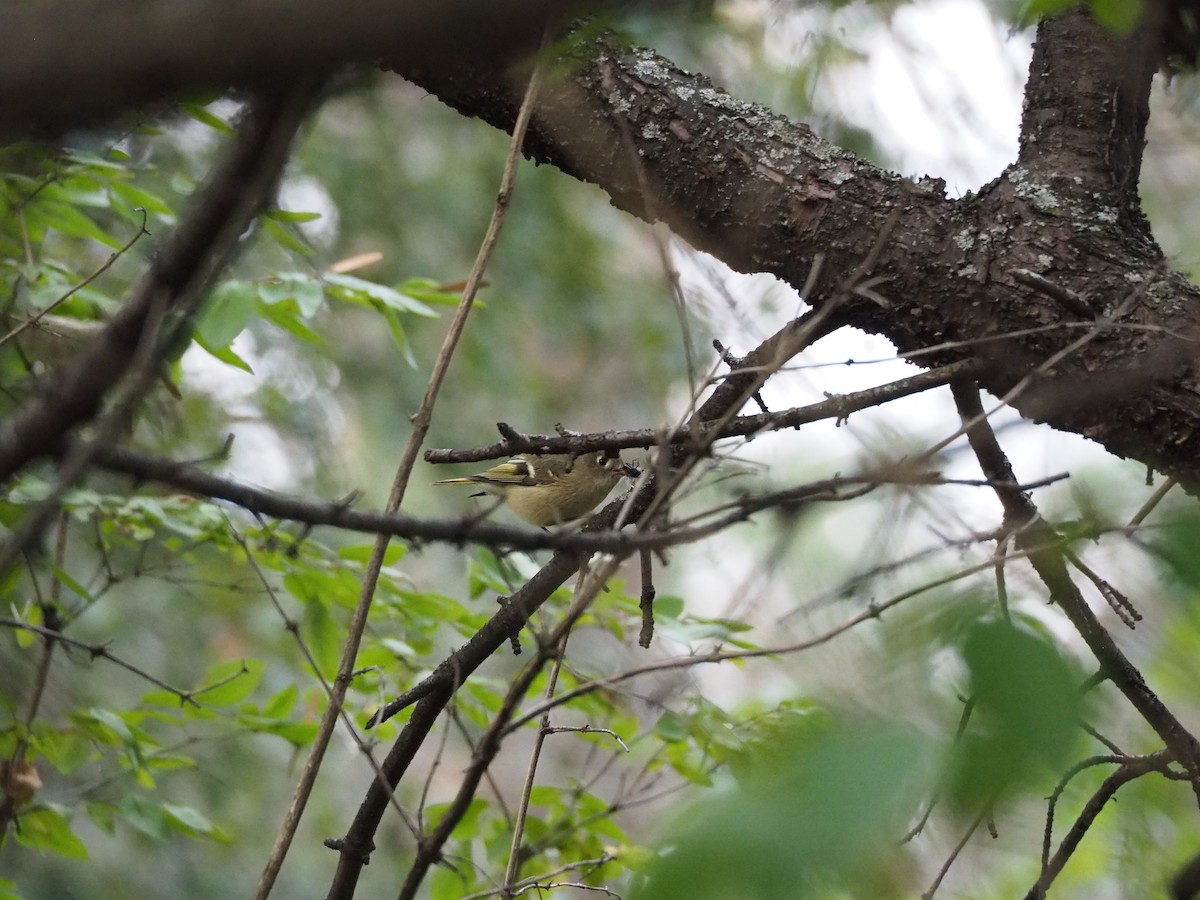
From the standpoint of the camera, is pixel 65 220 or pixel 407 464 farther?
pixel 65 220

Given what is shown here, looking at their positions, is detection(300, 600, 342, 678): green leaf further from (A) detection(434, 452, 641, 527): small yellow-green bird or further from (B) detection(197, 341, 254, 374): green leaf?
(A) detection(434, 452, 641, 527): small yellow-green bird

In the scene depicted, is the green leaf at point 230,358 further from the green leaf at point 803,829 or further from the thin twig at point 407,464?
the green leaf at point 803,829

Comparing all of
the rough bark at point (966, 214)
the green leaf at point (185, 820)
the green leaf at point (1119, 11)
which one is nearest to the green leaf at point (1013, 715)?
the green leaf at point (1119, 11)

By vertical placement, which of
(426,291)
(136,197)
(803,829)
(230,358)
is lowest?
(803,829)

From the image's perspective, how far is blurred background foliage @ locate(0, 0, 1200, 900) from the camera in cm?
57

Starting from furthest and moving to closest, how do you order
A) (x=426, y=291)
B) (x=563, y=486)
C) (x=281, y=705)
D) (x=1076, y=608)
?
(x=563, y=486) → (x=426, y=291) → (x=281, y=705) → (x=1076, y=608)

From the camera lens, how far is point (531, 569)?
2.70 meters

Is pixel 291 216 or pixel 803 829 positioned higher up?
pixel 291 216

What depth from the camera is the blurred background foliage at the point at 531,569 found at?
0.57 meters

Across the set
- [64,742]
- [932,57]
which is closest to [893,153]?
[932,57]

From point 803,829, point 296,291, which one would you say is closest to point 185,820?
point 296,291

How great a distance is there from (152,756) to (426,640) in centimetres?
62

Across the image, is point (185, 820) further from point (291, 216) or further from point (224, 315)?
point (291, 216)

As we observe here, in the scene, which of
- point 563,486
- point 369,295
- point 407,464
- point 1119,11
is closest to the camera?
point 1119,11
